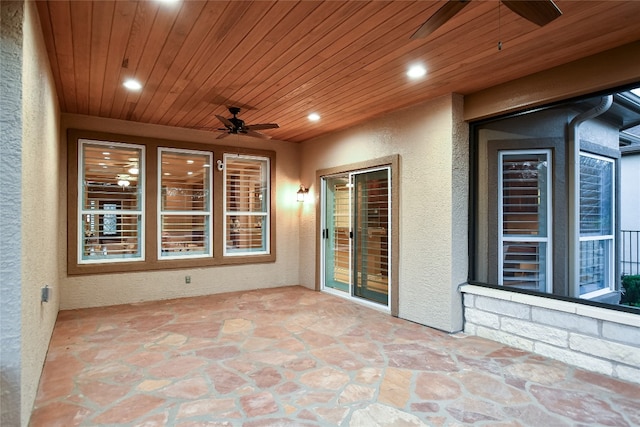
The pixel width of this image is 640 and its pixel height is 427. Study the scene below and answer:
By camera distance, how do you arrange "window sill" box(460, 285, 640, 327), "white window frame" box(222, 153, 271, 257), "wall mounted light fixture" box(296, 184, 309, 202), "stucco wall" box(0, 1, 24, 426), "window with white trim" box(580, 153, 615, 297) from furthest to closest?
"wall mounted light fixture" box(296, 184, 309, 202) < "white window frame" box(222, 153, 271, 257) < "window with white trim" box(580, 153, 615, 297) < "window sill" box(460, 285, 640, 327) < "stucco wall" box(0, 1, 24, 426)

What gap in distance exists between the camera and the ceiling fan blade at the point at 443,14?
5.71 feet

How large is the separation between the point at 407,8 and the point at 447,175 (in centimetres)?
A: 202

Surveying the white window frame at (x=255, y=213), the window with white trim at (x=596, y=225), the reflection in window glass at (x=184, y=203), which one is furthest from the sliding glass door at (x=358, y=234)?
the window with white trim at (x=596, y=225)

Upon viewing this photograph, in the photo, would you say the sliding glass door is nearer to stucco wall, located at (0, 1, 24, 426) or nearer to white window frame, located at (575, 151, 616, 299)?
white window frame, located at (575, 151, 616, 299)

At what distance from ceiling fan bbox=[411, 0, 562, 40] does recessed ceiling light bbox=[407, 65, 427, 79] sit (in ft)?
4.48

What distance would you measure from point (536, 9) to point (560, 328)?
2.75 metres

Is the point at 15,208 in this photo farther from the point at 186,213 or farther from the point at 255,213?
the point at 255,213

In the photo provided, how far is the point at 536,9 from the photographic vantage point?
1806 millimetres

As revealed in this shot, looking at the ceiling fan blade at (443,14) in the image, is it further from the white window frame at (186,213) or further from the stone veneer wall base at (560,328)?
the white window frame at (186,213)

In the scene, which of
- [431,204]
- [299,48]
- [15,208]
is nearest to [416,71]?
[299,48]

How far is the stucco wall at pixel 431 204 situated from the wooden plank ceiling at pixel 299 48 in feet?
1.15

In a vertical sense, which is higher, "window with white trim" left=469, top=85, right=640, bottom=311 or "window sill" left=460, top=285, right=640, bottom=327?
"window with white trim" left=469, top=85, right=640, bottom=311

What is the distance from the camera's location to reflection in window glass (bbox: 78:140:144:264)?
5.11 meters

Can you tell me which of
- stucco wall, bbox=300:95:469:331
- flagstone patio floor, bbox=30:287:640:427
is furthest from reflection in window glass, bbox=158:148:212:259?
stucco wall, bbox=300:95:469:331
